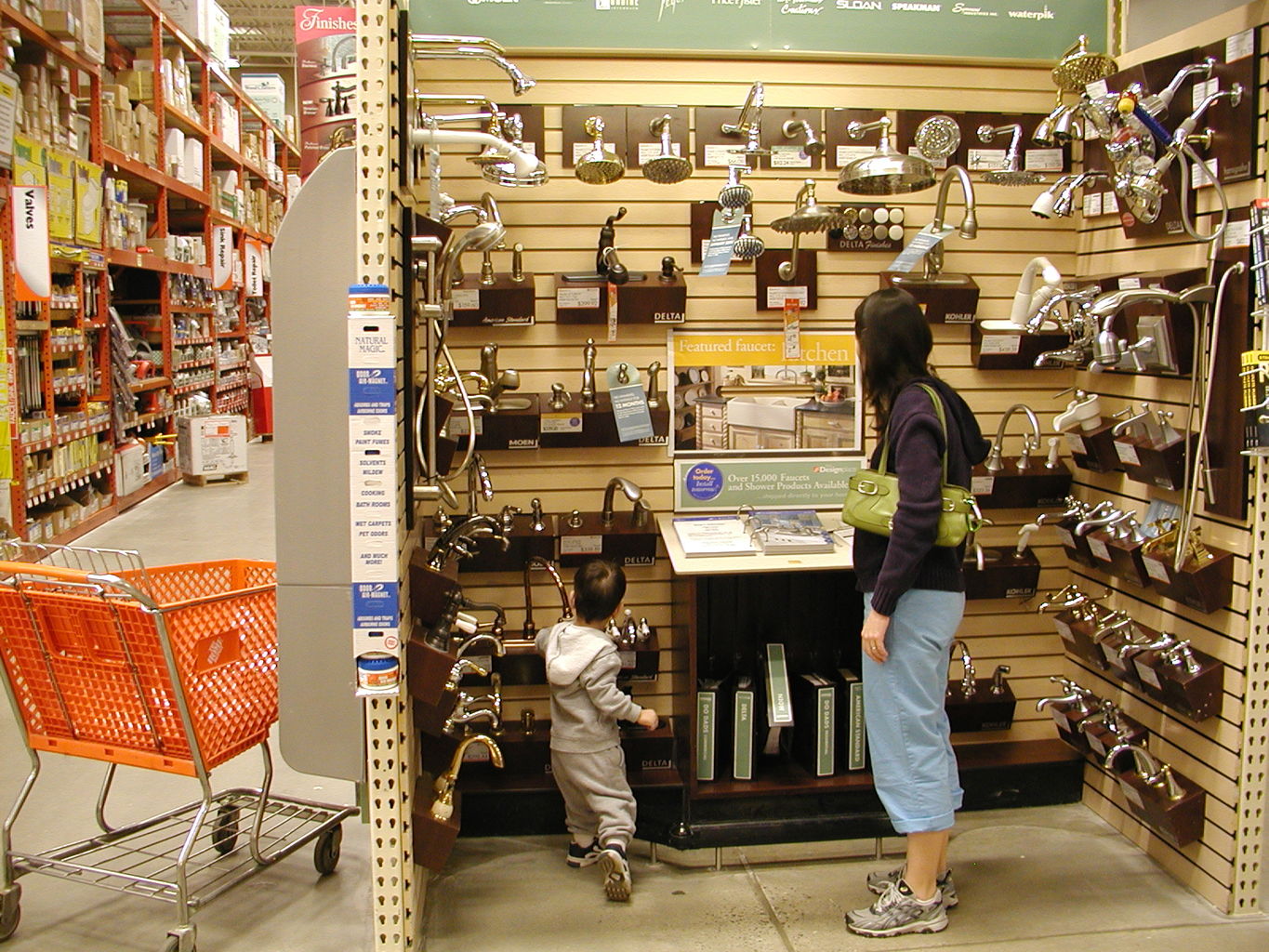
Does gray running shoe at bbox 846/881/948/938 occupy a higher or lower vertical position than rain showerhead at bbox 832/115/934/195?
lower

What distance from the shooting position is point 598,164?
298cm

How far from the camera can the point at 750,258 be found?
3.32 metres

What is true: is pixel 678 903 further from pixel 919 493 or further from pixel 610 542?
pixel 919 493

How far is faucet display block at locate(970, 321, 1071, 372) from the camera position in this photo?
3.44m

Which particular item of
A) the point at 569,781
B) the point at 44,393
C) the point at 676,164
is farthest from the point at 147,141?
the point at 569,781

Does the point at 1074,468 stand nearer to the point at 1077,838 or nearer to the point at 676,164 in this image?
the point at 1077,838

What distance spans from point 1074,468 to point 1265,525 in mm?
900

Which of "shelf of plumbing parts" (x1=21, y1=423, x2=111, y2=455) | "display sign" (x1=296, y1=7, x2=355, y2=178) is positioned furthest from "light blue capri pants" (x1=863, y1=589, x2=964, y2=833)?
"shelf of plumbing parts" (x1=21, y1=423, x2=111, y2=455)

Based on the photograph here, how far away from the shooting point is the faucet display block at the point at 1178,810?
9.29ft

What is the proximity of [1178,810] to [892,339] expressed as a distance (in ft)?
5.12

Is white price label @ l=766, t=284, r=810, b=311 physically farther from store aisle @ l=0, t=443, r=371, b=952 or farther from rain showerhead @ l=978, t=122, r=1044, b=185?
store aisle @ l=0, t=443, r=371, b=952

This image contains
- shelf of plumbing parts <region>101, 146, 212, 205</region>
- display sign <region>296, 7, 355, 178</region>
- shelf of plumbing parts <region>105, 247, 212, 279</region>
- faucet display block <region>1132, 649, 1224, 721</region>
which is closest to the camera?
faucet display block <region>1132, 649, 1224, 721</region>

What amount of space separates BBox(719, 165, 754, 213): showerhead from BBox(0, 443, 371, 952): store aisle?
2255 mm

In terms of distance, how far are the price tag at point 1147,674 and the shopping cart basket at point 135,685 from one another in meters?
2.40
